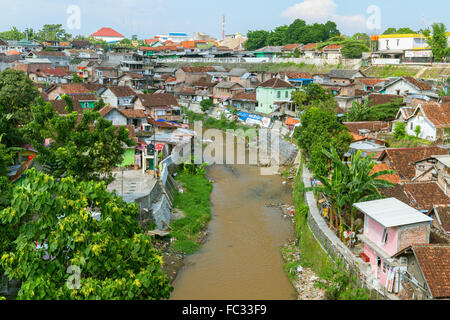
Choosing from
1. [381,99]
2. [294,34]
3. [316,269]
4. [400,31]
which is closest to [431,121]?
[381,99]

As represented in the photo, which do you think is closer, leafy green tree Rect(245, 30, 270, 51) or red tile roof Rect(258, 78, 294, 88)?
red tile roof Rect(258, 78, 294, 88)

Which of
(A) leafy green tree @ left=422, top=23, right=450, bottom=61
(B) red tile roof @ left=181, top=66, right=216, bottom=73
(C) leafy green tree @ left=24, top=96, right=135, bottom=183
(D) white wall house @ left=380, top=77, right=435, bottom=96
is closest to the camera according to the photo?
(C) leafy green tree @ left=24, top=96, right=135, bottom=183

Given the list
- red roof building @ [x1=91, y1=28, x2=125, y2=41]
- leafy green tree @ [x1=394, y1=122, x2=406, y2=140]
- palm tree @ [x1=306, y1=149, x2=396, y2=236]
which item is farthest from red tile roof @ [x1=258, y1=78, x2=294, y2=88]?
red roof building @ [x1=91, y1=28, x2=125, y2=41]

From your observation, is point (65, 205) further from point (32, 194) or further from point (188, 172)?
point (188, 172)

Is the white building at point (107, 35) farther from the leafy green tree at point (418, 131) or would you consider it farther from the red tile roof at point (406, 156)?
the red tile roof at point (406, 156)

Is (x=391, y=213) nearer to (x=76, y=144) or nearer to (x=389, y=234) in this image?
(x=389, y=234)

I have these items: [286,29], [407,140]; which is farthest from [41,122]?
[286,29]

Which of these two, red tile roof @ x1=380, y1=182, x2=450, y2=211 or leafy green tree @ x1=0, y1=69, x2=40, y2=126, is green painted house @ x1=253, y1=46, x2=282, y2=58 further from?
red tile roof @ x1=380, y1=182, x2=450, y2=211
